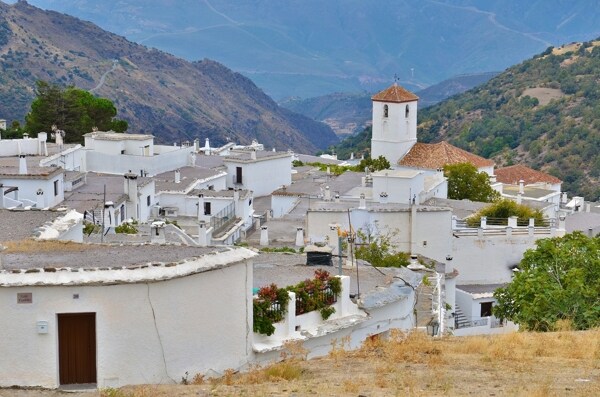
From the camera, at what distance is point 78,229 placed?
2103 cm

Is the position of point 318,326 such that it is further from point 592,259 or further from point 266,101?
point 266,101

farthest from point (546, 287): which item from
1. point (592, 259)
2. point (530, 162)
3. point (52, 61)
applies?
point (52, 61)

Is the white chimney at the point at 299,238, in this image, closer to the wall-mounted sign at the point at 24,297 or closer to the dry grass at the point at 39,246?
the dry grass at the point at 39,246

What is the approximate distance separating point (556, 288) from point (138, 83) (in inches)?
4652

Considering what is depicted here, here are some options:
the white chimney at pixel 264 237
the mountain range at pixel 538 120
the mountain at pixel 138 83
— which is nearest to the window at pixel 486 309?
the white chimney at pixel 264 237

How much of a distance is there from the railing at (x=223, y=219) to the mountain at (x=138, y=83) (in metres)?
58.2

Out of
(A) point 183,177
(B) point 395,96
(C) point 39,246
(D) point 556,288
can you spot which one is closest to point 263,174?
(A) point 183,177

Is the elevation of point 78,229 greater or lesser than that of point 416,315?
greater

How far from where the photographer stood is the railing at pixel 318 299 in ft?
A: 61.8

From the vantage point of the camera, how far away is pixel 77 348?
15750 millimetres

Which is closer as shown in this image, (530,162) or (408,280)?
(408,280)

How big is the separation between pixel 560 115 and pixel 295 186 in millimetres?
55515

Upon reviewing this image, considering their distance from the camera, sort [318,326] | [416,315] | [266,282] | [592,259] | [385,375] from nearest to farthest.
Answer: [385,375] < [318,326] < [266,282] < [416,315] < [592,259]

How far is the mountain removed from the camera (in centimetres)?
12181
